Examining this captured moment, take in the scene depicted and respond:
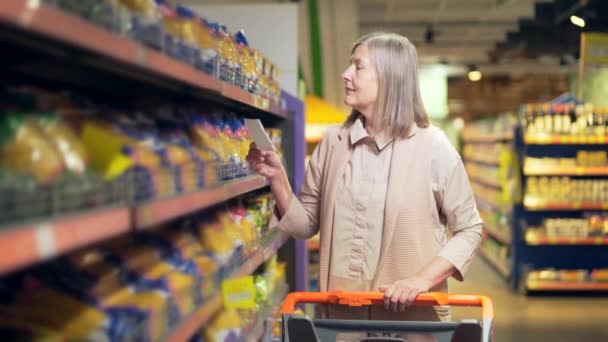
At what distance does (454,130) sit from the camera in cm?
1970

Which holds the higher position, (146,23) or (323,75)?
(323,75)

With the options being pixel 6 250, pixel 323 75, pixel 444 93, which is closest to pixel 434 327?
pixel 6 250

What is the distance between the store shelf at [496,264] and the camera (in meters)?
9.36

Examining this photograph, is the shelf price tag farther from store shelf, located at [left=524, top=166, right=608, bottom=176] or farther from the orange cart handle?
store shelf, located at [left=524, top=166, right=608, bottom=176]

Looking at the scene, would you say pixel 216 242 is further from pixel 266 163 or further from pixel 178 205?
pixel 178 205

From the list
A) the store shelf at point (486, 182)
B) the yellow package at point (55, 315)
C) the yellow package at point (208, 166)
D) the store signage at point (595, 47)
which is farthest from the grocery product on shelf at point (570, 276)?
the yellow package at point (55, 315)

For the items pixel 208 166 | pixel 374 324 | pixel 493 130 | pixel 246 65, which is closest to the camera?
pixel 208 166

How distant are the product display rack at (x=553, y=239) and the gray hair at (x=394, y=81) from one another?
5.91 m

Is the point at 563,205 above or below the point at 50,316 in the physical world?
below

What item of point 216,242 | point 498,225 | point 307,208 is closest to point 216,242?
point 216,242

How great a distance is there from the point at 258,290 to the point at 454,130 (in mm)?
16762

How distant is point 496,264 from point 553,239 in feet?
6.88

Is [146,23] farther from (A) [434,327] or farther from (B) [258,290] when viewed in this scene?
(B) [258,290]

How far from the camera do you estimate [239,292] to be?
2156 millimetres
